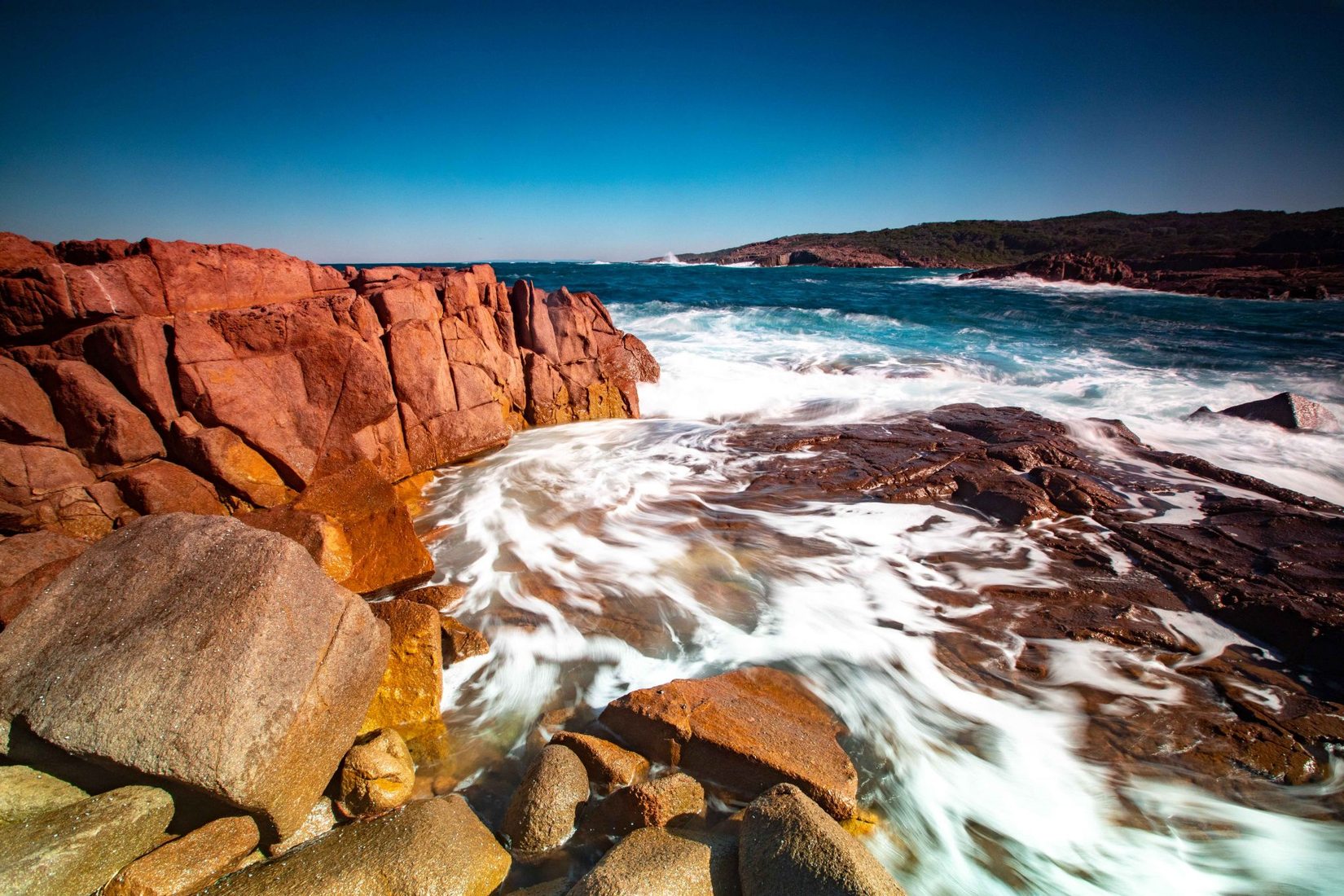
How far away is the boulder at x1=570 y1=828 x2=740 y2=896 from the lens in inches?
87.1

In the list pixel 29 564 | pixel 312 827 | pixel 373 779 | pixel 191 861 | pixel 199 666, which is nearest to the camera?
pixel 191 861

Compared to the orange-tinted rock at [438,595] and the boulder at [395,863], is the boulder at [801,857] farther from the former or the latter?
the orange-tinted rock at [438,595]

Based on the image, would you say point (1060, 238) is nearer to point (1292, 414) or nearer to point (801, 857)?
point (1292, 414)

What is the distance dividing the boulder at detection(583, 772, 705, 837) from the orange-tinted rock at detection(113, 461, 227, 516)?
4695 mm

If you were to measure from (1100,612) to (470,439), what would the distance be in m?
7.65

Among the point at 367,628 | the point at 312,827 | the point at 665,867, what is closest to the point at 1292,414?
the point at 665,867

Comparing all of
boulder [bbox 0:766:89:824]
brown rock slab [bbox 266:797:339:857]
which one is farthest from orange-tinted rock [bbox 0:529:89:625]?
brown rock slab [bbox 266:797:339:857]

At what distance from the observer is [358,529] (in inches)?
193

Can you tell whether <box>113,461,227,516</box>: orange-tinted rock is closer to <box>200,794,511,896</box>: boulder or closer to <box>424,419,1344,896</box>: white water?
<box>424,419,1344,896</box>: white water

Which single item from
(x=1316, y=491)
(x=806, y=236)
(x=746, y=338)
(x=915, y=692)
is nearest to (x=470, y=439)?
(x=915, y=692)

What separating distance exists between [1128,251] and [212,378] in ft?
250

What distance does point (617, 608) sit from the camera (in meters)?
4.95

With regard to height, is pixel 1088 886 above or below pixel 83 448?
below

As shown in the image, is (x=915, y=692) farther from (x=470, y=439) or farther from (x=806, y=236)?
(x=806, y=236)
